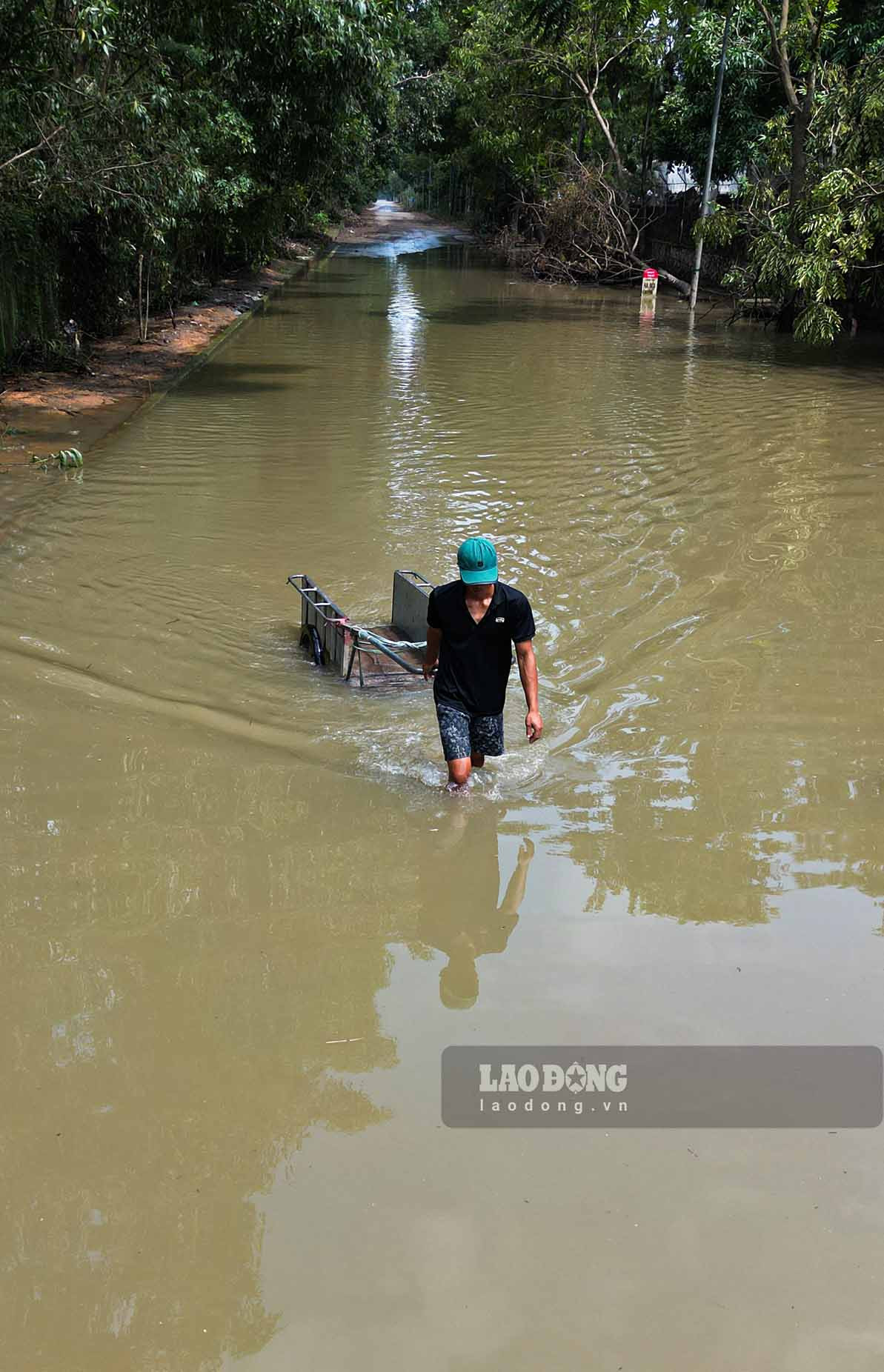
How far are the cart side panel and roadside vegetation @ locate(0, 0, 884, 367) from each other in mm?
6229

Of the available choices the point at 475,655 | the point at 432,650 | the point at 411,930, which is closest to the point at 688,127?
the point at 432,650

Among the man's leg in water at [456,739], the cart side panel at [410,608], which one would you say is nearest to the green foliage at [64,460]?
the cart side panel at [410,608]

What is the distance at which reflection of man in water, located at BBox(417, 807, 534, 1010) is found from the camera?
5.07m

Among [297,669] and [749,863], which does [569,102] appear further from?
[749,863]

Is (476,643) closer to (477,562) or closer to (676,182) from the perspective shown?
(477,562)

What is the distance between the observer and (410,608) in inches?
317

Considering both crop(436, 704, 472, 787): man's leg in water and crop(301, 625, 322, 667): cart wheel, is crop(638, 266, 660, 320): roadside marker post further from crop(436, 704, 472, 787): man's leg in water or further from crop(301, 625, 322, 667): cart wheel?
crop(436, 704, 472, 787): man's leg in water

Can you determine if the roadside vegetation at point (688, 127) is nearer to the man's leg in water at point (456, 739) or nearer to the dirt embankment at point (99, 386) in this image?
the dirt embankment at point (99, 386)

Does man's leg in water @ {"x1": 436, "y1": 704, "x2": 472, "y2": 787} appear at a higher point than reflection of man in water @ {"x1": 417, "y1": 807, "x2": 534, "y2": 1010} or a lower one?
higher

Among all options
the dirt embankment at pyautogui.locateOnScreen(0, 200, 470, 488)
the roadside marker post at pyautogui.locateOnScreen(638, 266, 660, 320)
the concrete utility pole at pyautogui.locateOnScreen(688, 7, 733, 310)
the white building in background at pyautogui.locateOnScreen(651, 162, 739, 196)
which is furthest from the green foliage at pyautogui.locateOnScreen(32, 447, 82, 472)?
the white building in background at pyautogui.locateOnScreen(651, 162, 739, 196)

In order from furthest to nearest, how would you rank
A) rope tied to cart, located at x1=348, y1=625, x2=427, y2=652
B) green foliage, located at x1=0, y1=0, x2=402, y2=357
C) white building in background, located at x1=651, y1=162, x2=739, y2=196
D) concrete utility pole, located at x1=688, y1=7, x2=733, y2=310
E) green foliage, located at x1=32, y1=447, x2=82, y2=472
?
white building in background, located at x1=651, y1=162, x2=739, y2=196 < concrete utility pole, located at x1=688, y1=7, x2=733, y2=310 < green foliage, located at x1=32, y1=447, x2=82, y2=472 < green foliage, located at x1=0, y1=0, x2=402, y2=357 < rope tied to cart, located at x1=348, y1=625, x2=427, y2=652

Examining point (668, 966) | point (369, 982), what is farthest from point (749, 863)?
point (369, 982)

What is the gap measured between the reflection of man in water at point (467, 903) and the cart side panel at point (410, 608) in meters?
1.95

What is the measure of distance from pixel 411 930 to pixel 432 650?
61.2 inches
